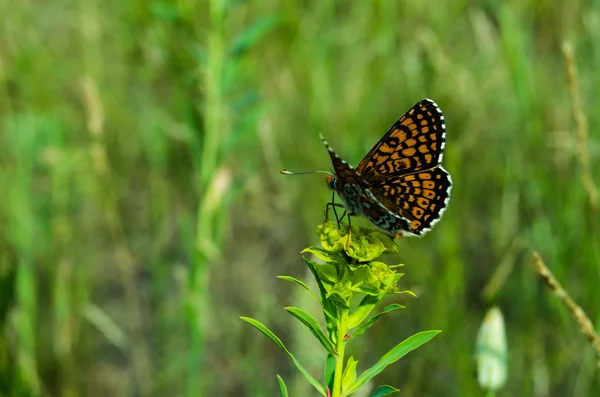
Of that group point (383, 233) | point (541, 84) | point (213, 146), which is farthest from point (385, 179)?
point (541, 84)

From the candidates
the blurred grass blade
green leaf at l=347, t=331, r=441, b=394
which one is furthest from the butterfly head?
the blurred grass blade

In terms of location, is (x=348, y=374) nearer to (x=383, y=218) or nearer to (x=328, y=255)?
(x=328, y=255)

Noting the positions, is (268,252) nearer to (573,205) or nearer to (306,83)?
(306,83)

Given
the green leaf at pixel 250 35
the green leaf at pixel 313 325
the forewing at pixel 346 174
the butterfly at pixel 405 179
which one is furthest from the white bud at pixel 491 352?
the green leaf at pixel 250 35

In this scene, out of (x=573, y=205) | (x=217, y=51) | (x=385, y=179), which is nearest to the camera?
(x=385, y=179)

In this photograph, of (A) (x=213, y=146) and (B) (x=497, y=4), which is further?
(B) (x=497, y=4)

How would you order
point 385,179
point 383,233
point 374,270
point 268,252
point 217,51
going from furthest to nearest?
point 268,252
point 217,51
point 385,179
point 383,233
point 374,270
